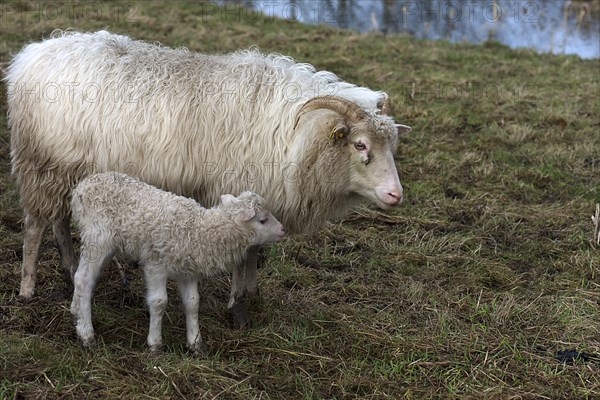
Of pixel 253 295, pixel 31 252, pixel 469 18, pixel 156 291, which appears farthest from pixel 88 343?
pixel 469 18

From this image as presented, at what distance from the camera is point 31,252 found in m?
4.58

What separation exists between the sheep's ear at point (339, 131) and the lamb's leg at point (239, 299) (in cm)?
89

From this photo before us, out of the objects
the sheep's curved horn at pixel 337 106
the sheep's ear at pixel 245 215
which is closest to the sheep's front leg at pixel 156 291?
the sheep's ear at pixel 245 215

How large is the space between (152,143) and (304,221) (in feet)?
3.27

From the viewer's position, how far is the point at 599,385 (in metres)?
3.87

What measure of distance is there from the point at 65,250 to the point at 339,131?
185cm

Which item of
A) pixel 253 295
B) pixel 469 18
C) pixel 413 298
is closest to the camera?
pixel 253 295

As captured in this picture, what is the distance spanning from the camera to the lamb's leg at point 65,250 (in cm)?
470

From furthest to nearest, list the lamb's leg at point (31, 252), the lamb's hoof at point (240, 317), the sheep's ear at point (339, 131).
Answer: the lamb's leg at point (31, 252), the lamb's hoof at point (240, 317), the sheep's ear at point (339, 131)

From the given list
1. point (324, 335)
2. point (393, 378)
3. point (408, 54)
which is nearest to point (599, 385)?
point (393, 378)

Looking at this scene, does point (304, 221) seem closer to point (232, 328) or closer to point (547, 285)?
point (232, 328)

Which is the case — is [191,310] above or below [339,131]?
below

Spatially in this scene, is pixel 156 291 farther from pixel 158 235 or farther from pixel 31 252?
pixel 31 252

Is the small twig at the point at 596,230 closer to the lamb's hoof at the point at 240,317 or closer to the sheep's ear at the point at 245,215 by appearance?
the lamb's hoof at the point at 240,317
